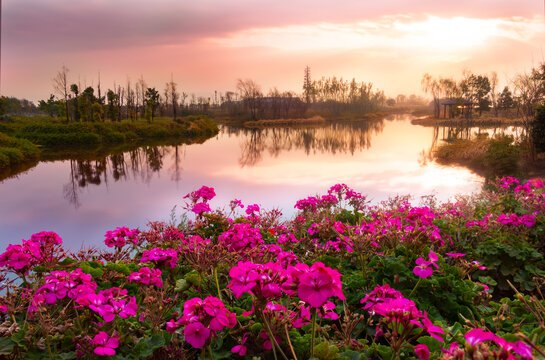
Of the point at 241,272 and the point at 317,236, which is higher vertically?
the point at 241,272

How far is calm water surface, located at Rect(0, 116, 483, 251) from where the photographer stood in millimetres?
8883

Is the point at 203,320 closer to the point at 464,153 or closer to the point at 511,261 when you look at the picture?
the point at 511,261

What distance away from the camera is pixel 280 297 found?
4.95ft

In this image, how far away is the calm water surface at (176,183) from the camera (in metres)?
8.88

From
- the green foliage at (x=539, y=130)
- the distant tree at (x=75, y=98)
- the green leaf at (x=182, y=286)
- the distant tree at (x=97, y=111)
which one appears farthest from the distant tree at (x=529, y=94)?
the distant tree at (x=75, y=98)

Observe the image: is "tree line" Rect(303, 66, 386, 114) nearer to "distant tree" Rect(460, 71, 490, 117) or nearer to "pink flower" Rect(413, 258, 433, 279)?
"distant tree" Rect(460, 71, 490, 117)

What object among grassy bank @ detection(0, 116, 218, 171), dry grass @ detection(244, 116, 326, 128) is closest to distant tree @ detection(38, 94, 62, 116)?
grassy bank @ detection(0, 116, 218, 171)

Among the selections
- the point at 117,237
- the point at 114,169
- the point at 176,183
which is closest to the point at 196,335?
the point at 117,237

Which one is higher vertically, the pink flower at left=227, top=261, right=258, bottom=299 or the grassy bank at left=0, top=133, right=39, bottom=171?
the pink flower at left=227, top=261, right=258, bottom=299

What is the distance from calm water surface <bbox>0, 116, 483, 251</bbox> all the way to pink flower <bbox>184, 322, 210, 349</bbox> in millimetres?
6385

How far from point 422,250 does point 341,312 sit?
0.87 metres

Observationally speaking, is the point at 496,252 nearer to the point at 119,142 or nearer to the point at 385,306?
the point at 385,306

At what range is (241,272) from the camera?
1415 millimetres

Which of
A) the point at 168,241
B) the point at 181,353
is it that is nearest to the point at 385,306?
the point at 181,353
